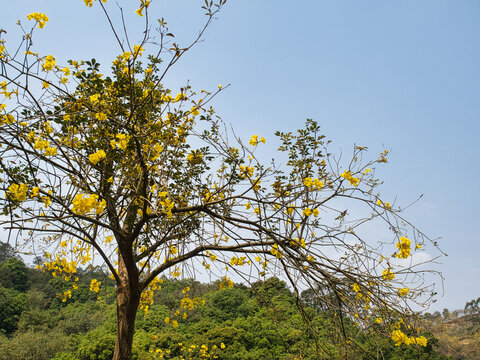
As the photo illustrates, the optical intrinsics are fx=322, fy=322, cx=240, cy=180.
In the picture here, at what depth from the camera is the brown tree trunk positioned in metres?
2.80

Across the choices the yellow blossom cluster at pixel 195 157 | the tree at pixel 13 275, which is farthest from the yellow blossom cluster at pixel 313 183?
the tree at pixel 13 275

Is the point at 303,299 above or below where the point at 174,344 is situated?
above

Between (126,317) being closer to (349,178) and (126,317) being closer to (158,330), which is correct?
(349,178)

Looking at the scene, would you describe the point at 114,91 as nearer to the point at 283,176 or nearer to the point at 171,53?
the point at 171,53

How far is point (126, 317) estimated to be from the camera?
Answer: 2865mm

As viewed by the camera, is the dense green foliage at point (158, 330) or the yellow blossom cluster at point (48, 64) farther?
the dense green foliage at point (158, 330)

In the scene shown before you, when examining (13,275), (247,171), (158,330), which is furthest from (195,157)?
(13,275)

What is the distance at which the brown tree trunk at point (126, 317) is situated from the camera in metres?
2.80

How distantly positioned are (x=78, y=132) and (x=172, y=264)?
4.47ft

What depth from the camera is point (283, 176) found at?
2.68 metres

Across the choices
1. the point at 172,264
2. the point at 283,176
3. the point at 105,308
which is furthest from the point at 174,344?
the point at 283,176

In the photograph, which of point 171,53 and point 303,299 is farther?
point 303,299

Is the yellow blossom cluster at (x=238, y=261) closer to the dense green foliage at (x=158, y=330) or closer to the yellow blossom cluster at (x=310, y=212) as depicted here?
the yellow blossom cluster at (x=310, y=212)

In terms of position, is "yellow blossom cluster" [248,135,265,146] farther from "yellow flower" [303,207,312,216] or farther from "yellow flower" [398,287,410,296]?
"yellow flower" [398,287,410,296]
